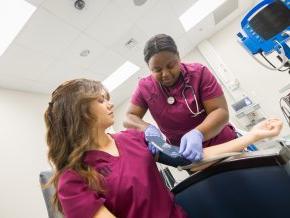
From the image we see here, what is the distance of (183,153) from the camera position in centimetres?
90

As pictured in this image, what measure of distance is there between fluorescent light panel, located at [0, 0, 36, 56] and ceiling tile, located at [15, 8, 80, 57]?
0.18 feet

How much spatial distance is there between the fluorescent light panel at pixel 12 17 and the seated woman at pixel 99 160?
1976 mm

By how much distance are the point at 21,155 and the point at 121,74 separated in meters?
2.27

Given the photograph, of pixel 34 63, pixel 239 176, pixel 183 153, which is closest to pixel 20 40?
pixel 34 63

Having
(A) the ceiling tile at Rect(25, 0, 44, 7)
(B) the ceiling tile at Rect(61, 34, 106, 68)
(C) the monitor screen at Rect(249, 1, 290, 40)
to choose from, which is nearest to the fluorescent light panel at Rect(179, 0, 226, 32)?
(B) the ceiling tile at Rect(61, 34, 106, 68)

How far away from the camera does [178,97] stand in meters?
1.40

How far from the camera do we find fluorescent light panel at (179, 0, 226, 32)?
3.94 meters

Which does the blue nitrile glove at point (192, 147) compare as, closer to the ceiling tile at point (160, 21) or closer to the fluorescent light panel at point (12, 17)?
the fluorescent light panel at point (12, 17)

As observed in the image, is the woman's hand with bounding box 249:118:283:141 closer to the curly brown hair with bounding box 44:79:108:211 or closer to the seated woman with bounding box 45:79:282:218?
the seated woman with bounding box 45:79:282:218

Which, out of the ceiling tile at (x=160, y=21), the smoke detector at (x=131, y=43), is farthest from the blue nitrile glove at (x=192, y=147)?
the smoke detector at (x=131, y=43)

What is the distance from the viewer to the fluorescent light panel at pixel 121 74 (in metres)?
4.65

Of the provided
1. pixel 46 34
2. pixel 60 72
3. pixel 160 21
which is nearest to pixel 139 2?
pixel 160 21

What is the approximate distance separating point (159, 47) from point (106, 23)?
2.26 m

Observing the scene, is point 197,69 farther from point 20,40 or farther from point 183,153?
point 20,40
